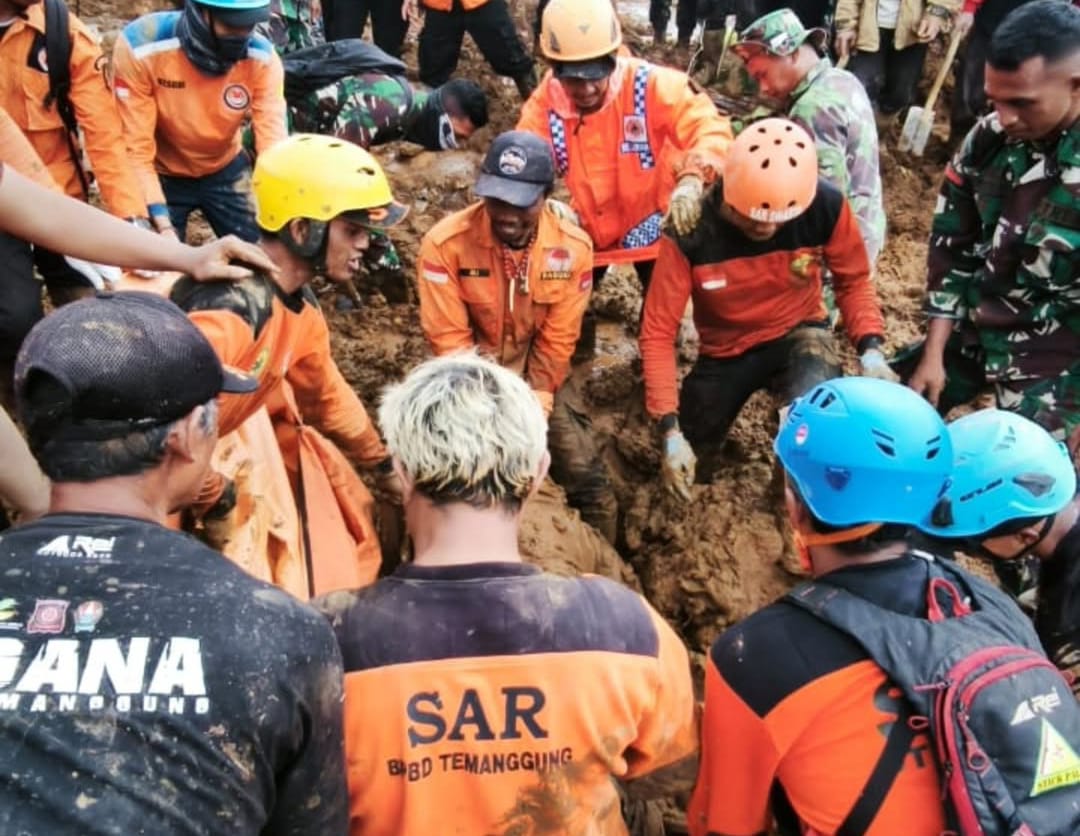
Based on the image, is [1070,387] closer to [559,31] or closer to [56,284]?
[559,31]

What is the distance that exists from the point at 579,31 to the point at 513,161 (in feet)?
3.22

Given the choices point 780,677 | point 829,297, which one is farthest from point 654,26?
point 780,677

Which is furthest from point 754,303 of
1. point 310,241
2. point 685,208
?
point 310,241

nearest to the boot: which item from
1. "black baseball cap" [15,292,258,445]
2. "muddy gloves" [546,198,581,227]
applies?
"muddy gloves" [546,198,581,227]

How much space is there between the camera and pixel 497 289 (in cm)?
429

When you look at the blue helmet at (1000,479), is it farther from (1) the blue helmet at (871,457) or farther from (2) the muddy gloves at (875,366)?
(2) the muddy gloves at (875,366)

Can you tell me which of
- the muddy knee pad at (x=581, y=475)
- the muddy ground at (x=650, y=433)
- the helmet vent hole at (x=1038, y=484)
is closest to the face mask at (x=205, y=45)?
the muddy ground at (x=650, y=433)

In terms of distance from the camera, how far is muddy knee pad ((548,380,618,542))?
4672mm

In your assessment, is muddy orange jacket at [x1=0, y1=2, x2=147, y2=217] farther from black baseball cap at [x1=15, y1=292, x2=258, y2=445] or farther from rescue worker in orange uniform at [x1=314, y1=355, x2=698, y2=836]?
rescue worker in orange uniform at [x1=314, y1=355, x2=698, y2=836]

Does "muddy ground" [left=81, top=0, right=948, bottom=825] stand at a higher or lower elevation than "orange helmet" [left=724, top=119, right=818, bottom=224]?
lower

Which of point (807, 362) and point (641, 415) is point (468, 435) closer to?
point (807, 362)

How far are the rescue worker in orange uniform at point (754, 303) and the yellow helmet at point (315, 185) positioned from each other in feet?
5.37

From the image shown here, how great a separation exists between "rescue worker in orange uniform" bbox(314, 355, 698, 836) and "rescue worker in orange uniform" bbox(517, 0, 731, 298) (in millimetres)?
2585

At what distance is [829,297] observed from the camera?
5156 mm
